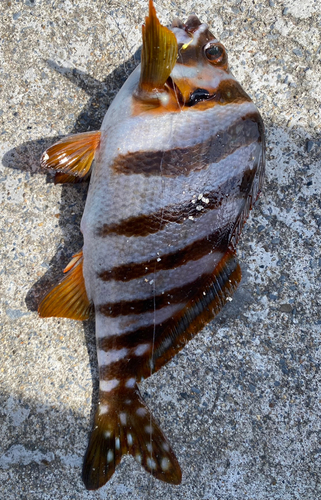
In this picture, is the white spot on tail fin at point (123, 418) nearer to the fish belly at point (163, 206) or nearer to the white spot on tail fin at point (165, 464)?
the white spot on tail fin at point (165, 464)

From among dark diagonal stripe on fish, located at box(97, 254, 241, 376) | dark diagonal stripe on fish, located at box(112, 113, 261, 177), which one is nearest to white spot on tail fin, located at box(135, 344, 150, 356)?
dark diagonal stripe on fish, located at box(97, 254, 241, 376)

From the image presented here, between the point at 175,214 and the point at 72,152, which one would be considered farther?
the point at 72,152

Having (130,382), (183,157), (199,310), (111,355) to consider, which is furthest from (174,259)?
(130,382)

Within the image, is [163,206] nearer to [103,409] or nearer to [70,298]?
[70,298]

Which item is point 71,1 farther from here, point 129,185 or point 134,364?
point 134,364

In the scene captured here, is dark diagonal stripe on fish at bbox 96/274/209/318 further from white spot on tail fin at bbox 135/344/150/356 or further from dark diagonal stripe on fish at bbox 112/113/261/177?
dark diagonal stripe on fish at bbox 112/113/261/177

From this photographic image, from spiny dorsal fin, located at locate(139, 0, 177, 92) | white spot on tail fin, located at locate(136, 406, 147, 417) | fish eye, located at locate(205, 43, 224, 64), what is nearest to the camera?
spiny dorsal fin, located at locate(139, 0, 177, 92)

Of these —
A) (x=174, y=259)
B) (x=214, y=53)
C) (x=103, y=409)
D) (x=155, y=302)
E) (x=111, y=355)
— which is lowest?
(x=103, y=409)
